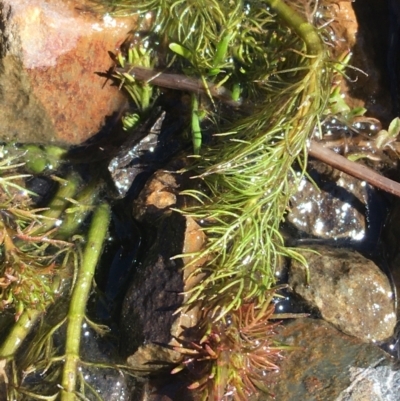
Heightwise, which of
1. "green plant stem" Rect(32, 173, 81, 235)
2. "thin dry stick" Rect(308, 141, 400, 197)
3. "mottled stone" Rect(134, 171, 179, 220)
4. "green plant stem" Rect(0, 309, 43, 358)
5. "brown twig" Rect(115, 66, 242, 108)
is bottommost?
"green plant stem" Rect(0, 309, 43, 358)

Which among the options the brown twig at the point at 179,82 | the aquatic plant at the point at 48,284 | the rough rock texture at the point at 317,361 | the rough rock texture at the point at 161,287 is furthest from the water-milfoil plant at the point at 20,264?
the rough rock texture at the point at 317,361

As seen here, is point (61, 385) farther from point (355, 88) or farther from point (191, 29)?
point (355, 88)

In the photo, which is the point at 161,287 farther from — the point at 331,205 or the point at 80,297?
the point at 331,205

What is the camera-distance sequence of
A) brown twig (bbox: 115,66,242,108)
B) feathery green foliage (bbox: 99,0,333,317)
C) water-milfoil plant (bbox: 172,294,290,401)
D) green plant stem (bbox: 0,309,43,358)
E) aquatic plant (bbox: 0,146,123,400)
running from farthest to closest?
brown twig (bbox: 115,66,242,108), green plant stem (bbox: 0,309,43,358), feathery green foliage (bbox: 99,0,333,317), aquatic plant (bbox: 0,146,123,400), water-milfoil plant (bbox: 172,294,290,401)

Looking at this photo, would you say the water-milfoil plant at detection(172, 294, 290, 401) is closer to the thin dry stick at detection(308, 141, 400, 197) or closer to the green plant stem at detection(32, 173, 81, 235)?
the thin dry stick at detection(308, 141, 400, 197)

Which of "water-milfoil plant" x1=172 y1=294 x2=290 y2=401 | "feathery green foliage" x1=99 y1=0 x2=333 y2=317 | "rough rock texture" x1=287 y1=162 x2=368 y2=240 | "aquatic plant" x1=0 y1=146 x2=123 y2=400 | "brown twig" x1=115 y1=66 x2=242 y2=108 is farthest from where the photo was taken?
"rough rock texture" x1=287 y1=162 x2=368 y2=240

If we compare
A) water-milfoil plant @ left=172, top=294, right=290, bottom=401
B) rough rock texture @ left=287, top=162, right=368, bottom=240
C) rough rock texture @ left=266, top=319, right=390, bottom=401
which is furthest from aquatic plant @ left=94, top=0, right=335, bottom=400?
rough rock texture @ left=287, top=162, right=368, bottom=240

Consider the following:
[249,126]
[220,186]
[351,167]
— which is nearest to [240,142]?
[249,126]
